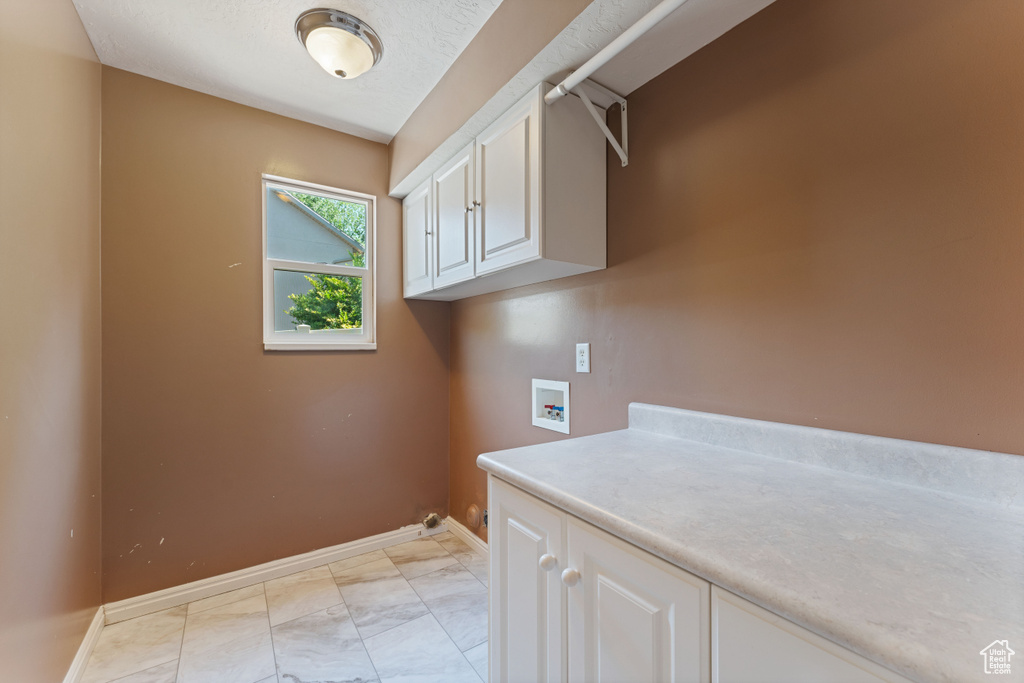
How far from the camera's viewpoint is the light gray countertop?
460mm

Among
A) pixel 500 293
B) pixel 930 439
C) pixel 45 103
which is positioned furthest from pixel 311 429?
pixel 930 439

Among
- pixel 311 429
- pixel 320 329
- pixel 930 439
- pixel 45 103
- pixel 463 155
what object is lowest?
pixel 311 429

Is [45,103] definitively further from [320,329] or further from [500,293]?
[500,293]

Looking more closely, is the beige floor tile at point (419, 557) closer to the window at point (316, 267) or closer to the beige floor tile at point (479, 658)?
the beige floor tile at point (479, 658)

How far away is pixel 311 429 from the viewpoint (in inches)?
89.4

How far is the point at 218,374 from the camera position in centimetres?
205

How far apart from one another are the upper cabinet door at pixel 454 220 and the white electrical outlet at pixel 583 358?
0.59m

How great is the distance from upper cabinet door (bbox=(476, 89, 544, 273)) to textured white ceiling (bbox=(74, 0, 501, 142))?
0.42 m

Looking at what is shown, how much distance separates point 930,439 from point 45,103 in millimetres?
2546

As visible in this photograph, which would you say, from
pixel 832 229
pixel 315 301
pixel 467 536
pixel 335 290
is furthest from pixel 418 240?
pixel 832 229

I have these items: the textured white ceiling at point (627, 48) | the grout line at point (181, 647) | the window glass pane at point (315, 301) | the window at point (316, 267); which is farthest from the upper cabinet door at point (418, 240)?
the grout line at point (181, 647)

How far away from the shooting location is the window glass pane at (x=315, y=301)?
224 cm

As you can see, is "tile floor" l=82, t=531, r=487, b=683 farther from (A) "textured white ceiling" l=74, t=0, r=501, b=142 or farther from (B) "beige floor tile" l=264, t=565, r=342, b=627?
(A) "textured white ceiling" l=74, t=0, r=501, b=142

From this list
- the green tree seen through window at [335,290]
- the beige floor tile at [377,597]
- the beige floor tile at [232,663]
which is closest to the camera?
the beige floor tile at [232,663]
